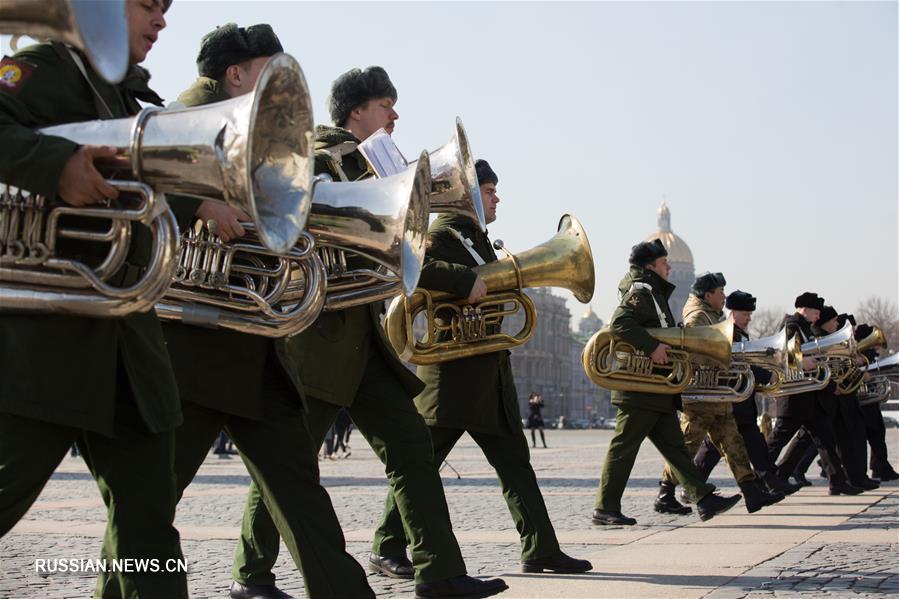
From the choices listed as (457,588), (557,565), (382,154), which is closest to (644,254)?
(557,565)

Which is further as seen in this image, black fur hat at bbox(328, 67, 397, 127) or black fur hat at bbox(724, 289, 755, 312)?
black fur hat at bbox(724, 289, 755, 312)

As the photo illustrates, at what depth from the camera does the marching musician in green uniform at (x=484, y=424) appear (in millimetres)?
6688

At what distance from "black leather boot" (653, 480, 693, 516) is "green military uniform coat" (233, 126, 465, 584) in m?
5.32

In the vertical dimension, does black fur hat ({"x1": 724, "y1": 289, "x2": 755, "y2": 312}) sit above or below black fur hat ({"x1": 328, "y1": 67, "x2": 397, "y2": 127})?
below

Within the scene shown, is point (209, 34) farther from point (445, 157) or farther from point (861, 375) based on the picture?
point (861, 375)

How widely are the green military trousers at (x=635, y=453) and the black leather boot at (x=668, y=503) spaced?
42.9 inches

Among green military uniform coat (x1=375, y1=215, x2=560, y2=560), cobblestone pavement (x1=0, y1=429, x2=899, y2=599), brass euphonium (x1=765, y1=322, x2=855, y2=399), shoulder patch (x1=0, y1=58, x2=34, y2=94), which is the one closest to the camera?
shoulder patch (x1=0, y1=58, x2=34, y2=94)

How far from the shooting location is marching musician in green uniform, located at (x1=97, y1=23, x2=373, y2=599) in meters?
4.62

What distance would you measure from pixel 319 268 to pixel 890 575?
3.34 metres

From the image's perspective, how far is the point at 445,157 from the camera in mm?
6539

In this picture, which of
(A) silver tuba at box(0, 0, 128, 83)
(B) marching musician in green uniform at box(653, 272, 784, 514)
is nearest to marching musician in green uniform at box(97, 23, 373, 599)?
(A) silver tuba at box(0, 0, 128, 83)

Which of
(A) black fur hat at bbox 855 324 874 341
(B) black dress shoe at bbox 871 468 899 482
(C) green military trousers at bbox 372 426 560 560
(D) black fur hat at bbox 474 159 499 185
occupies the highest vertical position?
(D) black fur hat at bbox 474 159 499 185

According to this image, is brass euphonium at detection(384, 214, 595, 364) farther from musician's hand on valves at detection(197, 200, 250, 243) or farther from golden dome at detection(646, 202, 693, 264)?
golden dome at detection(646, 202, 693, 264)

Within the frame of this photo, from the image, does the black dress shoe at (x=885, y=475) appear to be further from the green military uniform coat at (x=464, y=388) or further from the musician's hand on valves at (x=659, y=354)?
the green military uniform coat at (x=464, y=388)
